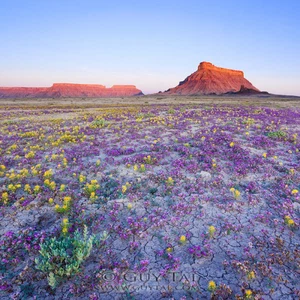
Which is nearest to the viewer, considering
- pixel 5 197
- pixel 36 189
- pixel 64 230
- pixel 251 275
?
pixel 251 275

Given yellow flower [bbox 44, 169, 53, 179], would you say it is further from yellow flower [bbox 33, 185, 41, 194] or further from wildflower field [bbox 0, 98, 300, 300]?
yellow flower [bbox 33, 185, 41, 194]

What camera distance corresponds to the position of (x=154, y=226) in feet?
19.3

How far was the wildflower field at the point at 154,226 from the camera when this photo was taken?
4.23m

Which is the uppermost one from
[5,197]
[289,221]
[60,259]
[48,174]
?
[48,174]

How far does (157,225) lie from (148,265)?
1.29 m

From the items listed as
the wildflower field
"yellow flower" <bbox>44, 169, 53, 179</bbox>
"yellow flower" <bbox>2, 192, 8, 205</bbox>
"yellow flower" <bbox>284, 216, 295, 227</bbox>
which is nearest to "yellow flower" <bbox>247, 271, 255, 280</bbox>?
the wildflower field

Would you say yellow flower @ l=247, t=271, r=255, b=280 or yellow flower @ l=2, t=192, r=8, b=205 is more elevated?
yellow flower @ l=2, t=192, r=8, b=205

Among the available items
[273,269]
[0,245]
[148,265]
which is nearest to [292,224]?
[273,269]

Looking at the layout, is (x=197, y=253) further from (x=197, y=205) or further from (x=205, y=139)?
(x=205, y=139)

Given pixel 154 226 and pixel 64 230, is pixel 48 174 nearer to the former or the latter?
pixel 64 230

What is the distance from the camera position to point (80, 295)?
4.03 m

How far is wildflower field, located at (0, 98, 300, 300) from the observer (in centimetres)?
423

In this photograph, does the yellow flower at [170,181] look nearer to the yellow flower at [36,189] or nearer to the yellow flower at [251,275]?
the yellow flower at [251,275]

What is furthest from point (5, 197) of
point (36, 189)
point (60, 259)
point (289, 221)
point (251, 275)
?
point (289, 221)
